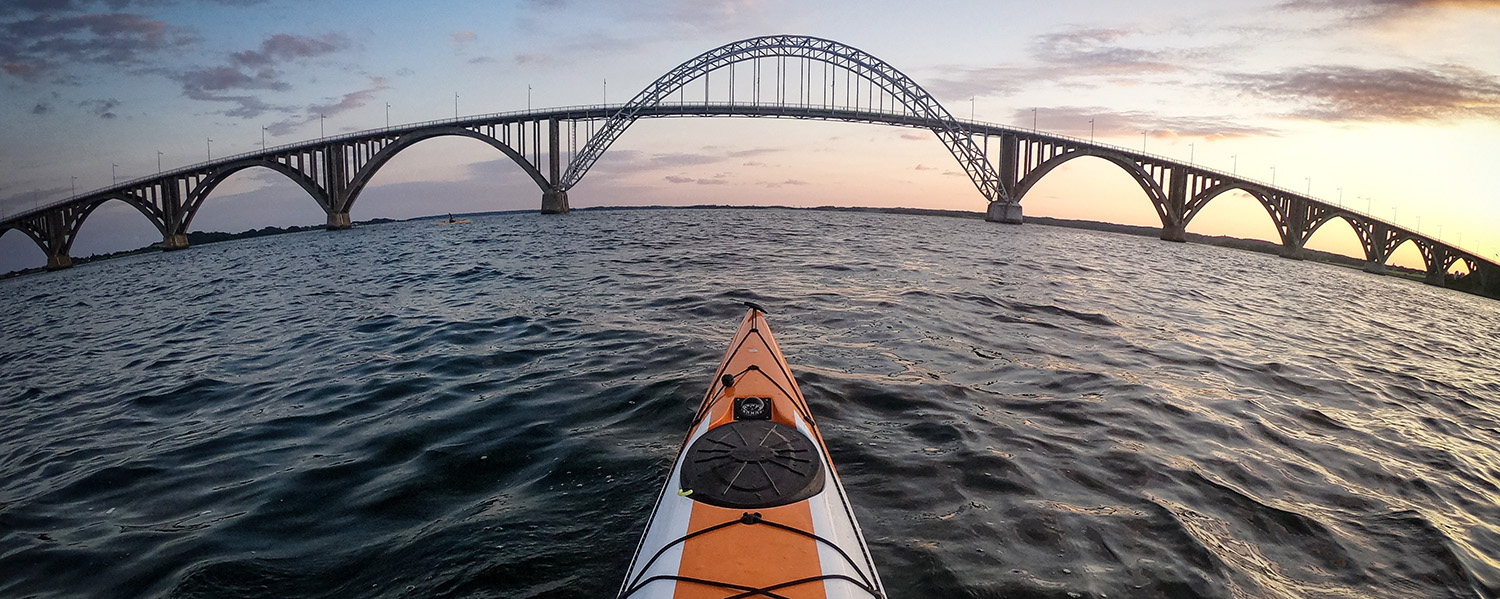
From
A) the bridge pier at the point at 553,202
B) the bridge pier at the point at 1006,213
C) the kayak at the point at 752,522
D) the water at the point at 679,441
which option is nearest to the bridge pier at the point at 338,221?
the bridge pier at the point at 553,202

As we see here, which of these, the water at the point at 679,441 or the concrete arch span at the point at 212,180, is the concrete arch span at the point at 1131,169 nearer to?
the water at the point at 679,441

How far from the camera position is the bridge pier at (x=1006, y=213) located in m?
66.7

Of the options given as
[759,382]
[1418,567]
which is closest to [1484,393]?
[1418,567]

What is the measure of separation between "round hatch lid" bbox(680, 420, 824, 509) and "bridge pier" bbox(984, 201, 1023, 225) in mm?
70089

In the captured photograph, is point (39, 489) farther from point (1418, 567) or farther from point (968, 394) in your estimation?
point (1418, 567)

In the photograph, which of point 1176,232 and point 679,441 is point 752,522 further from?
point 1176,232

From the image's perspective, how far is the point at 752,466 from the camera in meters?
3.21

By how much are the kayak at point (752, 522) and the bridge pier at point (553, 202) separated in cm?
7021

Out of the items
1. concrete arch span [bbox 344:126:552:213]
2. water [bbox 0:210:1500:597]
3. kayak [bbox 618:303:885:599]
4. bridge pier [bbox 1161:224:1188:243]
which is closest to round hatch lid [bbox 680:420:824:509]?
kayak [bbox 618:303:885:599]

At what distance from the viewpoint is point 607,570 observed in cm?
339

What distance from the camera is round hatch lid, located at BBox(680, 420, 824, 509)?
2950 mm

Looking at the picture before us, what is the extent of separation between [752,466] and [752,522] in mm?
490

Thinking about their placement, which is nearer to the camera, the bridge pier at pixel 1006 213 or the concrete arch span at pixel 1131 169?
the concrete arch span at pixel 1131 169

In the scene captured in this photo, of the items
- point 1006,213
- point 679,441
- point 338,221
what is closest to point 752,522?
point 679,441
